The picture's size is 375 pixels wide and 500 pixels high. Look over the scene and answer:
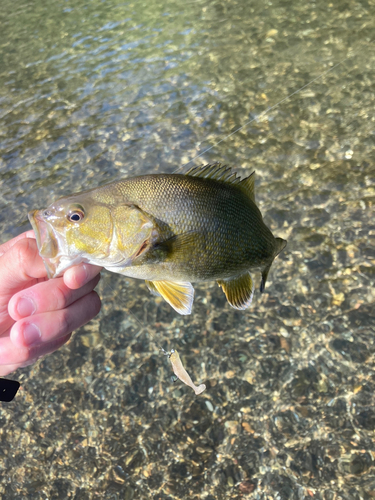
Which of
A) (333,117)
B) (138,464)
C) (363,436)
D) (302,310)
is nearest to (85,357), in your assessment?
(138,464)

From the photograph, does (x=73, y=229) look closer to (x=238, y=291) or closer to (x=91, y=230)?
(x=91, y=230)

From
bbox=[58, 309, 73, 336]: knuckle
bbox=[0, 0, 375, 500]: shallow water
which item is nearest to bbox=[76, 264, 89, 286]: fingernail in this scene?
bbox=[58, 309, 73, 336]: knuckle

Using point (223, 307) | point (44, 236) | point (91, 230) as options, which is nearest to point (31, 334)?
point (44, 236)

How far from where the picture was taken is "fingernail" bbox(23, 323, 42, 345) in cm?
229

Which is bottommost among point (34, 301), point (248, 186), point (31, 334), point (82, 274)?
point (31, 334)

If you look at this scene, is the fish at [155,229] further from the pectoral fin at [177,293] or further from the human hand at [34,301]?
the human hand at [34,301]

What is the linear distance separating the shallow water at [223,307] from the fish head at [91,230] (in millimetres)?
2565

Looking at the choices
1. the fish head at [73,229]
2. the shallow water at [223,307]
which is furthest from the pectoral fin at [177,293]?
the shallow water at [223,307]

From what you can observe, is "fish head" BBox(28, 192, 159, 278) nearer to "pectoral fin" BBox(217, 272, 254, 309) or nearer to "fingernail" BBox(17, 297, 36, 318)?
"fingernail" BBox(17, 297, 36, 318)

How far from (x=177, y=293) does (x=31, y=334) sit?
2.79 ft

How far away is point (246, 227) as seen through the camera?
7.12ft

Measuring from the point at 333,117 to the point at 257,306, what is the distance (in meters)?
3.57

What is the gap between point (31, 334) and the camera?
7.58 ft

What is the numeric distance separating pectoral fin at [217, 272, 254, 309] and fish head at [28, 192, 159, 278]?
1.89 ft
